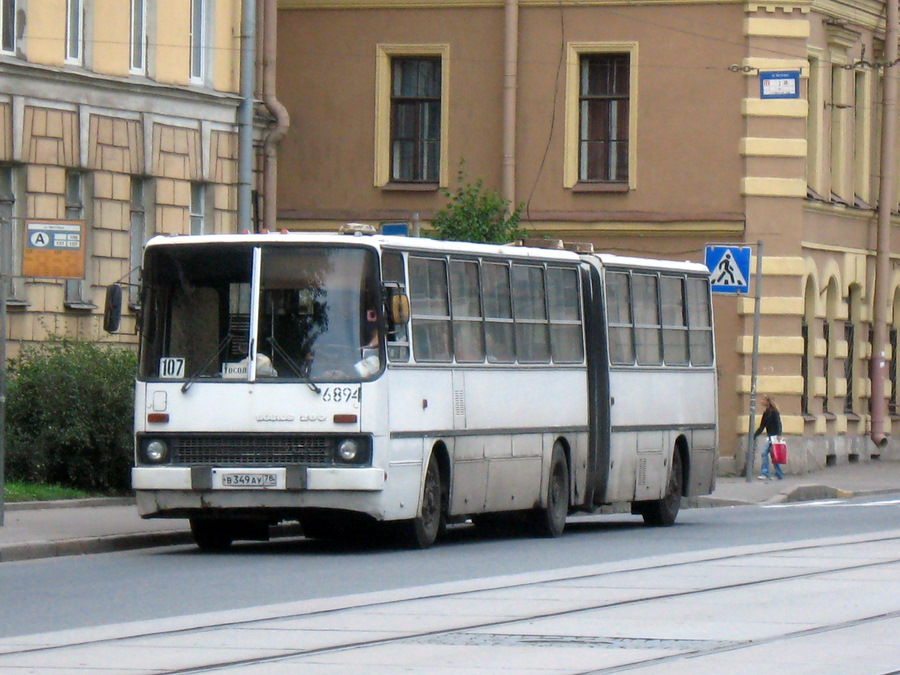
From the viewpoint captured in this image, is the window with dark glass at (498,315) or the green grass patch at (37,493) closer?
the window with dark glass at (498,315)

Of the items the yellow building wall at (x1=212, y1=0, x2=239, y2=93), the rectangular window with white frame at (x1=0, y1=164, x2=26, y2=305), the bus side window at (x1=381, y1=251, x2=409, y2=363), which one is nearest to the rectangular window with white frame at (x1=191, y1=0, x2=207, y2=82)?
the yellow building wall at (x1=212, y1=0, x2=239, y2=93)

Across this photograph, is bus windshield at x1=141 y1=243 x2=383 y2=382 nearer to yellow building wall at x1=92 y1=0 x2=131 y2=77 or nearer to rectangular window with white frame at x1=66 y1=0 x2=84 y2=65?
rectangular window with white frame at x1=66 y1=0 x2=84 y2=65

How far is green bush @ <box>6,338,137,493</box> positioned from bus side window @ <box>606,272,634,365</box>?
528 centimetres

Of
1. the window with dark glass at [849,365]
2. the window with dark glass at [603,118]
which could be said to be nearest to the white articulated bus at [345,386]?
the window with dark glass at [603,118]

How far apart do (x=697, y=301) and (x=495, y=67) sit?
1296cm

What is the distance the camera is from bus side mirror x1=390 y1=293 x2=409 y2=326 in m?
18.2

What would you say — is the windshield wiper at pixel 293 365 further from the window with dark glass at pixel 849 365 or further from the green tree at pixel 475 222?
the window with dark glass at pixel 849 365

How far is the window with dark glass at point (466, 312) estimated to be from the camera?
1988cm

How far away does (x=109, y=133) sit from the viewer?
29.8 metres

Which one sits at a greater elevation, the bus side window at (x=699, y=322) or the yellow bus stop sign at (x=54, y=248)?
the yellow bus stop sign at (x=54, y=248)

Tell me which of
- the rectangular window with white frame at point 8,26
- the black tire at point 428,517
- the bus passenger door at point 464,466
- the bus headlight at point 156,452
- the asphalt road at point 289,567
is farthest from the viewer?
the rectangular window with white frame at point 8,26

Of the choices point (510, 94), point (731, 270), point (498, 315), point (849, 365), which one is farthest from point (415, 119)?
point (498, 315)

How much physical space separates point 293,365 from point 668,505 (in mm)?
7306

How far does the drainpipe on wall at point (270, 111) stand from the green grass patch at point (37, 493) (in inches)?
487
